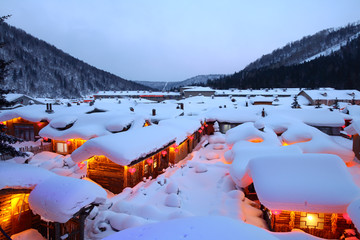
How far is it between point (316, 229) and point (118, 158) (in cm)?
1092

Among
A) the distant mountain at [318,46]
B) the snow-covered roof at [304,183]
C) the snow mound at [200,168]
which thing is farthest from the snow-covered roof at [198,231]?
the distant mountain at [318,46]

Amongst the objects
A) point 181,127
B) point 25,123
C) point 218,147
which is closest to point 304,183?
point 218,147

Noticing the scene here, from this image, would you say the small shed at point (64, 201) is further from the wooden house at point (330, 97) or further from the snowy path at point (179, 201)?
the wooden house at point (330, 97)

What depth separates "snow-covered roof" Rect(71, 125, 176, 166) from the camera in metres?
13.5

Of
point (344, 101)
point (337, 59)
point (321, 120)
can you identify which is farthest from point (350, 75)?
point (321, 120)

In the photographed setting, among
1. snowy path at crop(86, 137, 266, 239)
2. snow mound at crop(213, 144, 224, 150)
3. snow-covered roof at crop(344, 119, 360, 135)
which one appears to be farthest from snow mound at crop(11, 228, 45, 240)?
snow-covered roof at crop(344, 119, 360, 135)

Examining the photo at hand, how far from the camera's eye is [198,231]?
5.02 meters

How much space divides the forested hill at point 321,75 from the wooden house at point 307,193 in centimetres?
9447

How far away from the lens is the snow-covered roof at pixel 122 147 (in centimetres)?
1353

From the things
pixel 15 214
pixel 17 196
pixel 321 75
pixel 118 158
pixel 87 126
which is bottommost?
pixel 15 214

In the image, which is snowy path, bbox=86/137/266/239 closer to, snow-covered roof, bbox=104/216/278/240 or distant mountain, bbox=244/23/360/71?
snow-covered roof, bbox=104/216/278/240

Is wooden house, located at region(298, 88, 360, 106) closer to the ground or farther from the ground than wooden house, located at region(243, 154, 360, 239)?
farther from the ground

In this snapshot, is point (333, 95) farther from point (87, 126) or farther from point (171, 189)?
point (87, 126)

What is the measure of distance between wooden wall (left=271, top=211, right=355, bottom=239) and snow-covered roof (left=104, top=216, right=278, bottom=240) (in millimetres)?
6551
